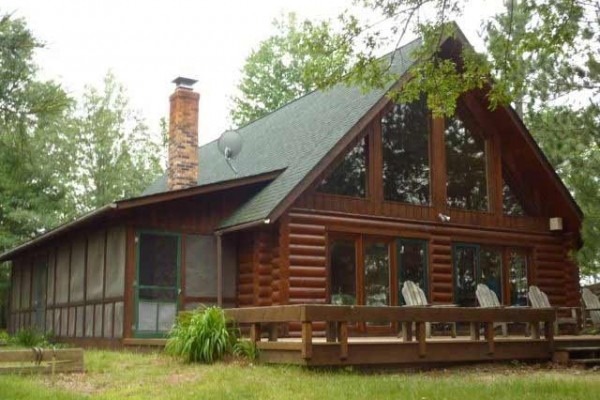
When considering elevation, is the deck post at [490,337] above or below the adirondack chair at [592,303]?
below

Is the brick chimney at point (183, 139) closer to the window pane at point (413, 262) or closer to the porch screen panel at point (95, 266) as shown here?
the porch screen panel at point (95, 266)

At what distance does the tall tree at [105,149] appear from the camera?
3409 centimetres

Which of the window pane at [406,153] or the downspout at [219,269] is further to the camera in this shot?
the window pane at [406,153]

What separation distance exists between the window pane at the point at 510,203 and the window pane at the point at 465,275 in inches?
56.8

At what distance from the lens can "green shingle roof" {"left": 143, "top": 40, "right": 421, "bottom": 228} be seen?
1413 cm

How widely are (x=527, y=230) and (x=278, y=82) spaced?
21.7 m

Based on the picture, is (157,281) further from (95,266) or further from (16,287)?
(16,287)

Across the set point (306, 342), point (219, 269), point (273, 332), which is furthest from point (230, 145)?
point (306, 342)

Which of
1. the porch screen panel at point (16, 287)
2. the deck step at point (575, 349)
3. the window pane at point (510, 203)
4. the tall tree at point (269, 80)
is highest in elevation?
the tall tree at point (269, 80)

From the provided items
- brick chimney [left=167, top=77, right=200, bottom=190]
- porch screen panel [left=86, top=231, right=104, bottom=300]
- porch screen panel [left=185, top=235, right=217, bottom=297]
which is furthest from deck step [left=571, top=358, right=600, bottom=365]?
porch screen panel [left=86, top=231, right=104, bottom=300]

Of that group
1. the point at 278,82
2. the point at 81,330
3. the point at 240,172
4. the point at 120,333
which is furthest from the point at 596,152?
the point at 278,82

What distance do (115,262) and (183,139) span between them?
3.51 meters

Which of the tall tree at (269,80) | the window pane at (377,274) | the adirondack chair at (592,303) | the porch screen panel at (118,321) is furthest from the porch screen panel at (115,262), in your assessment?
the tall tree at (269,80)

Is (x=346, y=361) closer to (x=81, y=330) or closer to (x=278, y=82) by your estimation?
(x=81, y=330)
